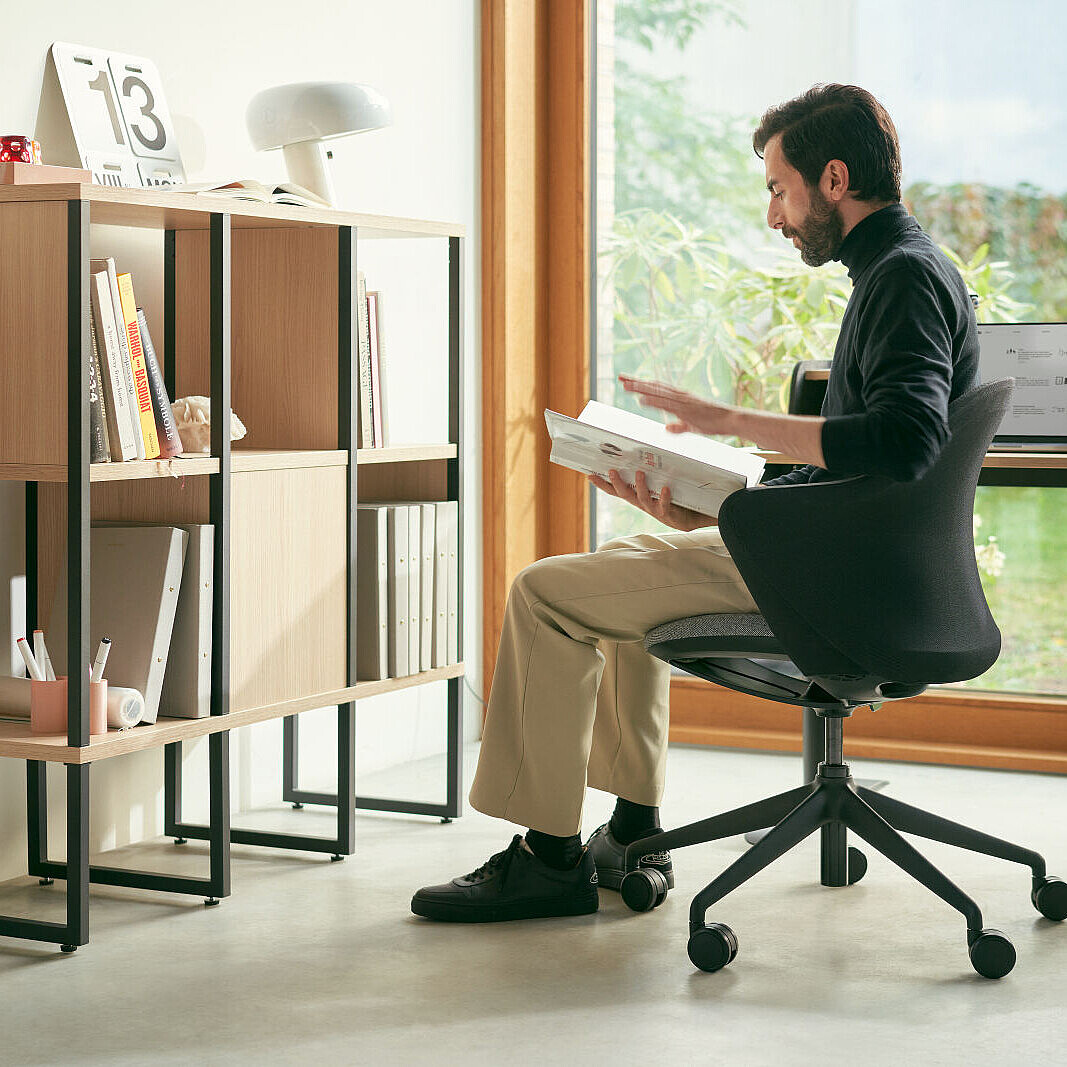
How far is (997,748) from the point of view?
3.60m

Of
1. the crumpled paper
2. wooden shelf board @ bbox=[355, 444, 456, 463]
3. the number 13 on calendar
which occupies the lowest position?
wooden shelf board @ bbox=[355, 444, 456, 463]

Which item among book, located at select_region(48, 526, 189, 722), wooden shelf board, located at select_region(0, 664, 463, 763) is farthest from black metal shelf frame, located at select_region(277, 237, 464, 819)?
book, located at select_region(48, 526, 189, 722)

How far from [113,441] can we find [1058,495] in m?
2.19

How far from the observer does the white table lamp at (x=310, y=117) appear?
2729mm

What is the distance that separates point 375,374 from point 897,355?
108 centimetres

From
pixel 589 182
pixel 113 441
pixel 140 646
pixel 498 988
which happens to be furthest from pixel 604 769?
pixel 589 182

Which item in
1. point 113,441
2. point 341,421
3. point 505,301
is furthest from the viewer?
point 505,301

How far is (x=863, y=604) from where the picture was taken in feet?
6.81

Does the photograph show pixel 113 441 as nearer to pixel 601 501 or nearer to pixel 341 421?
pixel 341 421

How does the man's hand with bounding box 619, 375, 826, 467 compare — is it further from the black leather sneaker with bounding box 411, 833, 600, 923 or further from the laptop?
the laptop

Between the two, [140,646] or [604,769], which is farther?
[604,769]

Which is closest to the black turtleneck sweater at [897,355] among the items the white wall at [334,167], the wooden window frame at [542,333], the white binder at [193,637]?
the white binder at [193,637]

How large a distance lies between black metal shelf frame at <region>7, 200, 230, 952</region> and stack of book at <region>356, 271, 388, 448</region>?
0.38 m

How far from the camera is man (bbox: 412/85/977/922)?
6.98 ft
